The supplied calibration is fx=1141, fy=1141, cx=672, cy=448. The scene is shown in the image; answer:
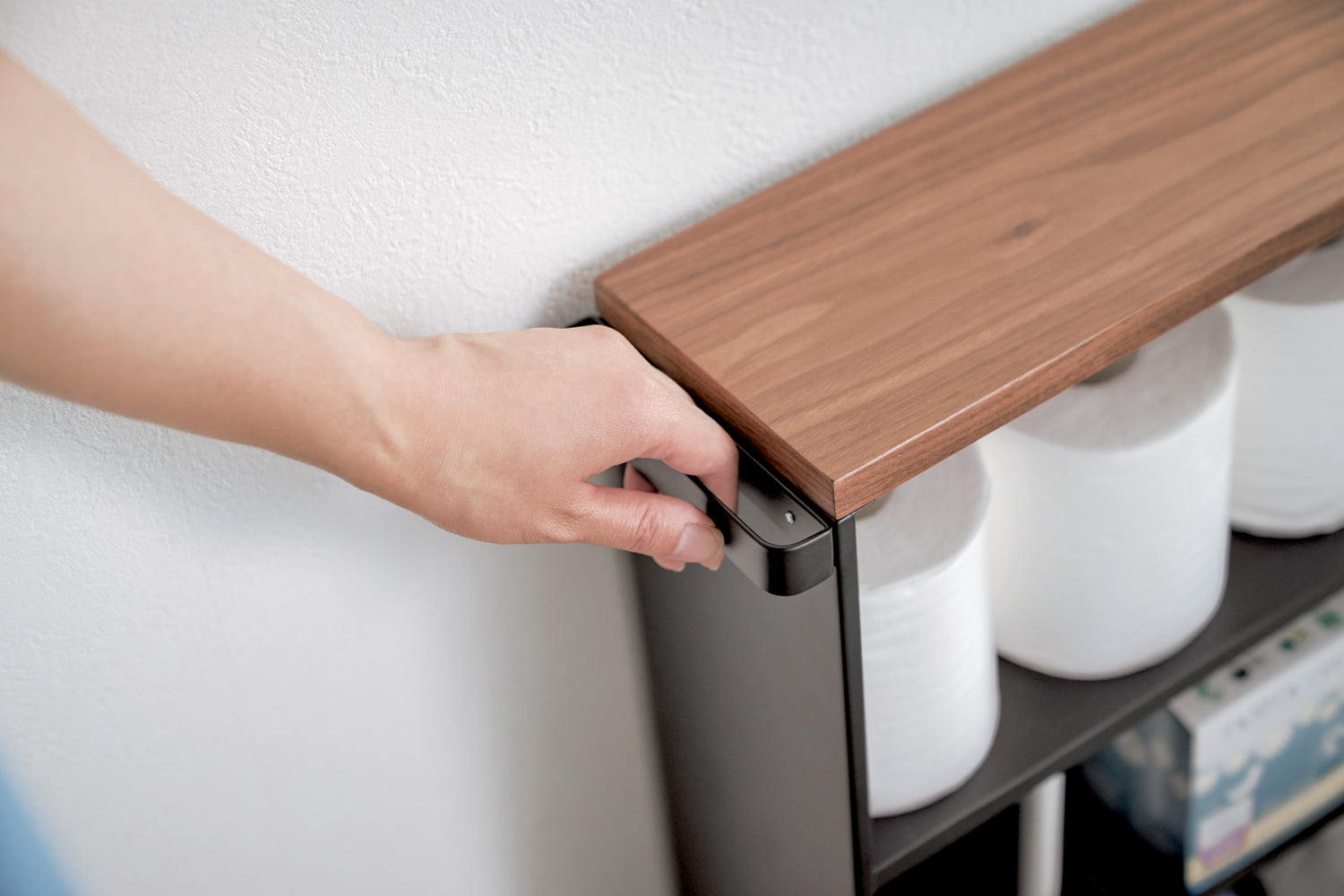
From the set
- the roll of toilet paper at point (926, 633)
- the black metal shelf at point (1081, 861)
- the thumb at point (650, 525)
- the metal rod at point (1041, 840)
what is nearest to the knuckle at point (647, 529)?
the thumb at point (650, 525)

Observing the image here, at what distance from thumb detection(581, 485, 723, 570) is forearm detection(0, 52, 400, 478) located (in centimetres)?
10

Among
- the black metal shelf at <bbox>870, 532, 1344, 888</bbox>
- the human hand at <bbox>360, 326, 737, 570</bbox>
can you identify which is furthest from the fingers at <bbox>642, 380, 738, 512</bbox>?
the black metal shelf at <bbox>870, 532, 1344, 888</bbox>

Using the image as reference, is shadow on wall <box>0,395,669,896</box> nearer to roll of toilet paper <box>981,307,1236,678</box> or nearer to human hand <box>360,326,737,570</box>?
human hand <box>360,326,737,570</box>

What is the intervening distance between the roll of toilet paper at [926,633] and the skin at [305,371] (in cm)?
9

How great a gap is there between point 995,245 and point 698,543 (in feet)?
0.65

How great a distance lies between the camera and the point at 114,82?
432mm

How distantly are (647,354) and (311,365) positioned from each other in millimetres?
179

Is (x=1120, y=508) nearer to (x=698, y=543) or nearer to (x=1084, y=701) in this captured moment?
(x=1084, y=701)

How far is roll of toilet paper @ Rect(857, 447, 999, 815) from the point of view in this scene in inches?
21.1

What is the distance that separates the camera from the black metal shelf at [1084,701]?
60 cm

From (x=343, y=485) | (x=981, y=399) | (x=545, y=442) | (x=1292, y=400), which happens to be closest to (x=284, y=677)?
(x=343, y=485)

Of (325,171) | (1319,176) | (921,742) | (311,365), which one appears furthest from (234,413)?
(1319,176)

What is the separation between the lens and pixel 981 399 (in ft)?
1.51

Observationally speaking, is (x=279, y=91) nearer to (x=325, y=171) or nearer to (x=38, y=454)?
(x=325, y=171)
